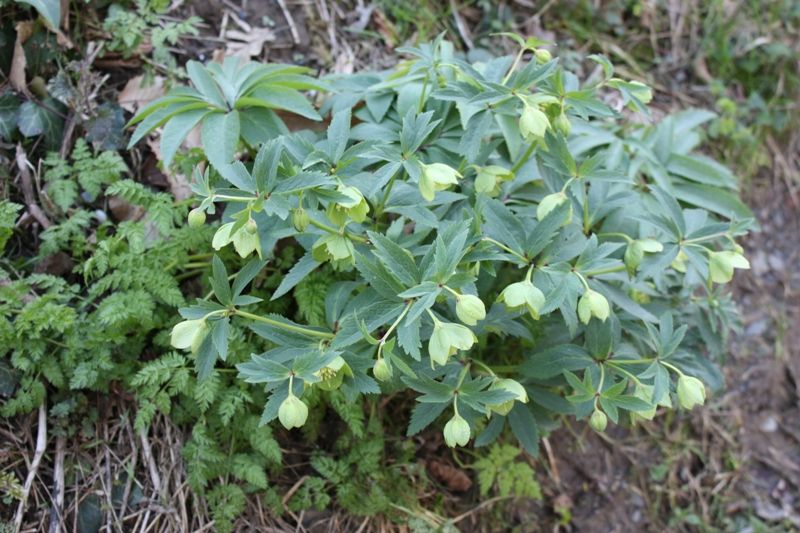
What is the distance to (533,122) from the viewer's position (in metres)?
1.50

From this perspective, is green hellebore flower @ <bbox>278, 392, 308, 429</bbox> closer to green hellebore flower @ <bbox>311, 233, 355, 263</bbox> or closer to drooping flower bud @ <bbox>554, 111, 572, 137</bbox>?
green hellebore flower @ <bbox>311, 233, 355, 263</bbox>

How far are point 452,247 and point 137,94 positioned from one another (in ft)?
4.24

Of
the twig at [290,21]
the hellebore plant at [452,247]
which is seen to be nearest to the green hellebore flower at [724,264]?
the hellebore plant at [452,247]

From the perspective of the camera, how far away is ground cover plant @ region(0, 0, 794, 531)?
143cm

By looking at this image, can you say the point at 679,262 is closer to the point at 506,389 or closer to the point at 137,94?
the point at 506,389

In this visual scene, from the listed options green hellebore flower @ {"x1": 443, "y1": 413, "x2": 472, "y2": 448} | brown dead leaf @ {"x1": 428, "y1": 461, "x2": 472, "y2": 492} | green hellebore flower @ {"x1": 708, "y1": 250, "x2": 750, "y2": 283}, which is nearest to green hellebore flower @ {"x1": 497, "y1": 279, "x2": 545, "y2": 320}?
green hellebore flower @ {"x1": 443, "y1": 413, "x2": 472, "y2": 448}

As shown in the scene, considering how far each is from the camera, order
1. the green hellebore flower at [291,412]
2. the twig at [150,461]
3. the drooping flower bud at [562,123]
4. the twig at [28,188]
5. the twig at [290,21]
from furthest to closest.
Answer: the twig at [290,21], the twig at [28,188], the twig at [150,461], the drooping flower bud at [562,123], the green hellebore flower at [291,412]

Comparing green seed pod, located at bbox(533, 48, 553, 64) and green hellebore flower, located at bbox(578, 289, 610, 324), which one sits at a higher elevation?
green seed pod, located at bbox(533, 48, 553, 64)

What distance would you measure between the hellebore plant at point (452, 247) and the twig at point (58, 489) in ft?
1.65

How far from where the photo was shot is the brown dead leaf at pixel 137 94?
2.11 meters

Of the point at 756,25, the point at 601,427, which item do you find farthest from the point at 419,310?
the point at 756,25

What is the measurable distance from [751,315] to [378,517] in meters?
1.75

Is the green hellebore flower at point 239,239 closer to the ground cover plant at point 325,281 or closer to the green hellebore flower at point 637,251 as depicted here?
the ground cover plant at point 325,281

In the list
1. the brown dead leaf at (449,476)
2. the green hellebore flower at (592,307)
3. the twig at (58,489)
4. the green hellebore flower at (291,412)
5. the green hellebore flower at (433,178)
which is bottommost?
the brown dead leaf at (449,476)
